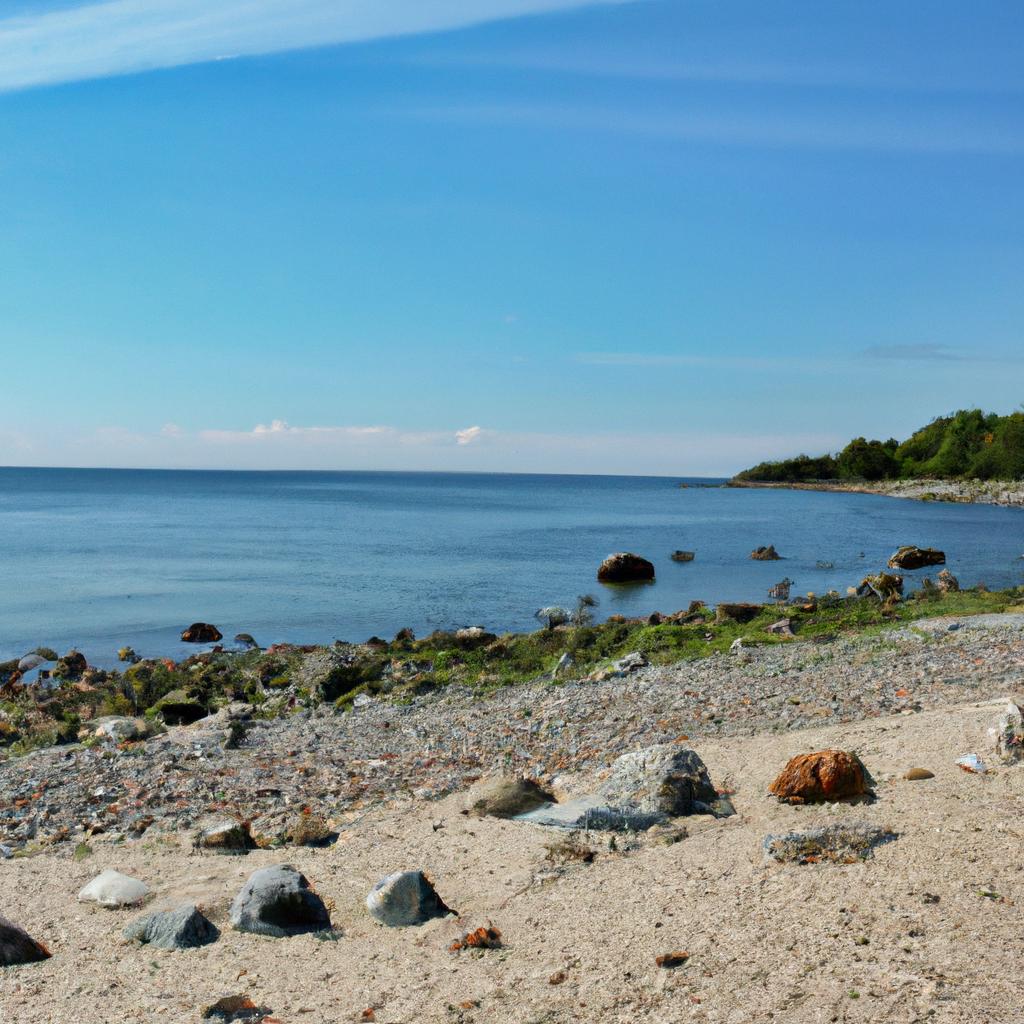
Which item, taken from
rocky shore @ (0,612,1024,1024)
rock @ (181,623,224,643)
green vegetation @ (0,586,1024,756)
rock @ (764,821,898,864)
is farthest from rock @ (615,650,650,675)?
rock @ (181,623,224,643)

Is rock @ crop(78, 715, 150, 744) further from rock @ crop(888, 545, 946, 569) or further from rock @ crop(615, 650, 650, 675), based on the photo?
rock @ crop(888, 545, 946, 569)

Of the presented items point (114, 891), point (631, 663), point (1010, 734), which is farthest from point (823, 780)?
point (631, 663)

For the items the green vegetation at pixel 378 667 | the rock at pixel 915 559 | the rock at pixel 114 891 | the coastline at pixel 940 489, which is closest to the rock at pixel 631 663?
the green vegetation at pixel 378 667

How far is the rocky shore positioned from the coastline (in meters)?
94.2

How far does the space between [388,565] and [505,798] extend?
3874 centimetres

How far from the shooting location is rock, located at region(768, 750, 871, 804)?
331 inches

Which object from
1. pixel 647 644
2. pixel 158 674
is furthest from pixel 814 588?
pixel 158 674

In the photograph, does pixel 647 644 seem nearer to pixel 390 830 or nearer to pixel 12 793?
pixel 390 830

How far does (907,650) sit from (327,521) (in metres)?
72.3

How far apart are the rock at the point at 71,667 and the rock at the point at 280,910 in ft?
59.3

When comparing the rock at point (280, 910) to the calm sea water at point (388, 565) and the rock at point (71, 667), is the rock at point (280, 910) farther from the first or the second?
the calm sea water at point (388, 565)

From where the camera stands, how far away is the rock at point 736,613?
938 inches

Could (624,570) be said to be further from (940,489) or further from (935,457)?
(935,457)

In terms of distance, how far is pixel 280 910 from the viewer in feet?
23.1
